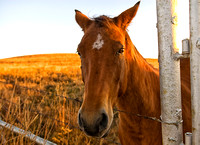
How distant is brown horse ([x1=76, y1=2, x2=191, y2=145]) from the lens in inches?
49.9

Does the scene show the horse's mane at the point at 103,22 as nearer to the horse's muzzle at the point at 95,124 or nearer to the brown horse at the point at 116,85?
the brown horse at the point at 116,85

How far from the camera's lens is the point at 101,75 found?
136cm

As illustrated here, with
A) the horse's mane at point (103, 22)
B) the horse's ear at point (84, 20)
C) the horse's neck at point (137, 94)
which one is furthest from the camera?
the horse's ear at point (84, 20)

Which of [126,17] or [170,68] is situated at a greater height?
[126,17]

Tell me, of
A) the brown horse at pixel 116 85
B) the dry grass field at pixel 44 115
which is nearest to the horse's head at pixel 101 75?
the brown horse at pixel 116 85

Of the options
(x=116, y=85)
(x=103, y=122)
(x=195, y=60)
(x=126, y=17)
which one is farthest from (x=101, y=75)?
(x=126, y=17)

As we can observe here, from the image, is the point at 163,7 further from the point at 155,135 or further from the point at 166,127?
the point at 155,135

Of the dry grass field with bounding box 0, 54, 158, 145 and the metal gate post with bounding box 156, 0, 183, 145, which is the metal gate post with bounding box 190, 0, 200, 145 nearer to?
the metal gate post with bounding box 156, 0, 183, 145

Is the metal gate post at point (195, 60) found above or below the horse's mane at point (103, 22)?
below

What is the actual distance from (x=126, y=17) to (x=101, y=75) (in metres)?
0.83

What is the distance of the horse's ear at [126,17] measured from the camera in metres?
1.75

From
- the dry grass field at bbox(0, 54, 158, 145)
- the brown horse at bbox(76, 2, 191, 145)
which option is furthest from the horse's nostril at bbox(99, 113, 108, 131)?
the dry grass field at bbox(0, 54, 158, 145)

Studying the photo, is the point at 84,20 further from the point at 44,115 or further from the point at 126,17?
the point at 44,115

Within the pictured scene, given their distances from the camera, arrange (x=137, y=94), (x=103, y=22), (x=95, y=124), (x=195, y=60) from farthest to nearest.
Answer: (x=137, y=94), (x=103, y=22), (x=95, y=124), (x=195, y=60)
